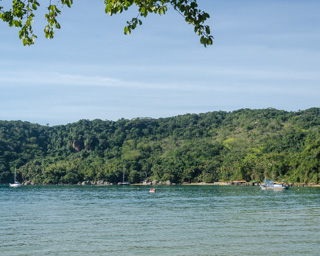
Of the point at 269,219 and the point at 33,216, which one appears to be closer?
the point at 269,219

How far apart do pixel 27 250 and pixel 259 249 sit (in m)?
14.4

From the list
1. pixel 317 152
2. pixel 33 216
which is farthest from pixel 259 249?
pixel 317 152

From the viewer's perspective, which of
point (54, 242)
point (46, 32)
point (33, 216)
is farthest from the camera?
point (33, 216)

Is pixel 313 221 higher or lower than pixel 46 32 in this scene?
lower

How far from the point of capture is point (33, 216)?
48969mm

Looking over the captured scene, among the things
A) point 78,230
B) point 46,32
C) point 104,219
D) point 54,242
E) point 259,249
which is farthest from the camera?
point 104,219

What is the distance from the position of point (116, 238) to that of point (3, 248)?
25.3 feet

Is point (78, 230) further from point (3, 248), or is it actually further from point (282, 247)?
point (282, 247)

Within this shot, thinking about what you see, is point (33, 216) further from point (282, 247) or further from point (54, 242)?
point (282, 247)

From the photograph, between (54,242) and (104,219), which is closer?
(54,242)

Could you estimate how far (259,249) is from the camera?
1057 inches

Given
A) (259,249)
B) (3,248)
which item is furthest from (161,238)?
(3,248)

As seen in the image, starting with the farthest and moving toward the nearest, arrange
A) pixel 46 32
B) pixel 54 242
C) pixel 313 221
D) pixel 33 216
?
pixel 33 216 → pixel 313 221 → pixel 54 242 → pixel 46 32

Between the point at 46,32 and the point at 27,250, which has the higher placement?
the point at 46,32
